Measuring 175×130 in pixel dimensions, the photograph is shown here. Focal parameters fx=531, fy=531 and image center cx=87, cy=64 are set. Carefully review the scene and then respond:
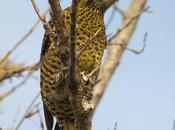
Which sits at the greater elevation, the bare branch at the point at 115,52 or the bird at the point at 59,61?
the bird at the point at 59,61

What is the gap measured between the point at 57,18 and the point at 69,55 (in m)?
0.21

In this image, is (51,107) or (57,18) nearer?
(57,18)

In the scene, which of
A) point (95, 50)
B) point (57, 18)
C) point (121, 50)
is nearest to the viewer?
point (57, 18)

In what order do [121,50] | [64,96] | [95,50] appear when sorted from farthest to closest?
[121,50] → [95,50] → [64,96]

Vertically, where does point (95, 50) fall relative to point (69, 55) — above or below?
below

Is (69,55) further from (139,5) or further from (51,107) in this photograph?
(139,5)

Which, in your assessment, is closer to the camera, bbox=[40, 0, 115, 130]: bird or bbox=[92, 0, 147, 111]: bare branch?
bbox=[40, 0, 115, 130]: bird

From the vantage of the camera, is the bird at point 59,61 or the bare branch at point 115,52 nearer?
the bird at point 59,61

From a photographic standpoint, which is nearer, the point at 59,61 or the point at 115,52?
the point at 59,61

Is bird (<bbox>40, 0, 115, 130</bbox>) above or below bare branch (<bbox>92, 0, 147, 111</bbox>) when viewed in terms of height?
above

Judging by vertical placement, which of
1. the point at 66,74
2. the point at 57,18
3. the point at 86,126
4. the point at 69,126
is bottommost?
the point at 69,126

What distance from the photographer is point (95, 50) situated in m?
4.33

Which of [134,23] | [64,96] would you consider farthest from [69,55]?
[134,23]

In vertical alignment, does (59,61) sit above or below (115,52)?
above
